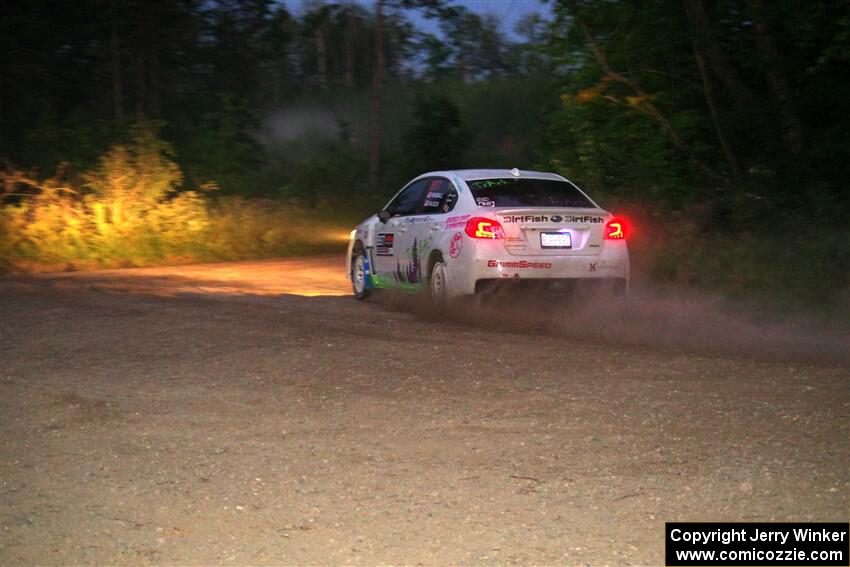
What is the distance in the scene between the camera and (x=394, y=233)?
43.9 ft

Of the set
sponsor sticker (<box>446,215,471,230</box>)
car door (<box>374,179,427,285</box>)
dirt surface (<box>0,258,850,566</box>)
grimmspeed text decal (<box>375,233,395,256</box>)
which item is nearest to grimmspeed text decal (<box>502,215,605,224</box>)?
sponsor sticker (<box>446,215,471,230</box>)

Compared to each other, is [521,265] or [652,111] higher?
[652,111]

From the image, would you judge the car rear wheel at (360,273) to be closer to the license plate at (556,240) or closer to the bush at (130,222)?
the license plate at (556,240)

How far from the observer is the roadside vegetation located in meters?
15.1

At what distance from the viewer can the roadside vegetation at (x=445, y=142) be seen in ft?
49.7

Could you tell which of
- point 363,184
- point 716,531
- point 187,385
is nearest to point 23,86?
point 363,184

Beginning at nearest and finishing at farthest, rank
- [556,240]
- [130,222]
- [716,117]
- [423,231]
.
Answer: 1. [556,240]
2. [423,231]
3. [716,117]
4. [130,222]

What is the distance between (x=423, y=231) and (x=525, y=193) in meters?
1.25

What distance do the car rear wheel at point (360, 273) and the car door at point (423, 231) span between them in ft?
3.13

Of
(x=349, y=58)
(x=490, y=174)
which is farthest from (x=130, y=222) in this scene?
(x=349, y=58)

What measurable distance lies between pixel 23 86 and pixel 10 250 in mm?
11001

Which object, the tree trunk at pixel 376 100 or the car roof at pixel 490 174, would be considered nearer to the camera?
the car roof at pixel 490 174

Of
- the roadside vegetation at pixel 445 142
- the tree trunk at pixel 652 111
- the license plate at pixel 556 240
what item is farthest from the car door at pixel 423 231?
the tree trunk at pixel 652 111

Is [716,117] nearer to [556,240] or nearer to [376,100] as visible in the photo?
[556,240]
